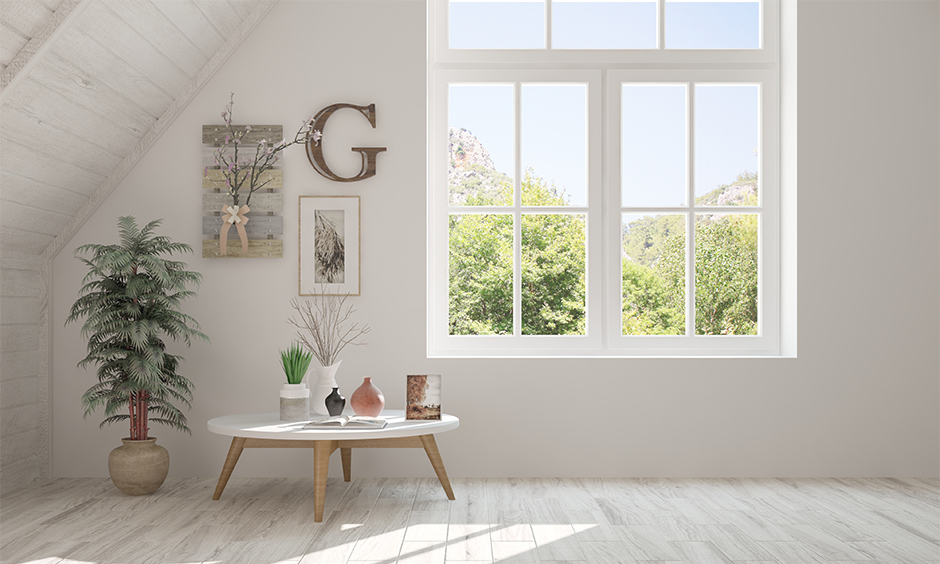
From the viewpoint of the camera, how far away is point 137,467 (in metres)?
3.45

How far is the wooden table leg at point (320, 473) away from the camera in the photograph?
3057mm

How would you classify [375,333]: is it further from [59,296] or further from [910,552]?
[910,552]

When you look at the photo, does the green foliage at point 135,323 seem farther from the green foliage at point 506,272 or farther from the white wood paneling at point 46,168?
the green foliage at point 506,272

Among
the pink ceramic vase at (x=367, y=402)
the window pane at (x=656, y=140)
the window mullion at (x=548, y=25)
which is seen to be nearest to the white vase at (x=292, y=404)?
the pink ceramic vase at (x=367, y=402)

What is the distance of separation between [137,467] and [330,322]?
44.6 inches

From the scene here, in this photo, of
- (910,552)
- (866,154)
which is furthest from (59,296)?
(866,154)

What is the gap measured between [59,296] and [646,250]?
10.3 feet

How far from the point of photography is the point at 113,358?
138 inches

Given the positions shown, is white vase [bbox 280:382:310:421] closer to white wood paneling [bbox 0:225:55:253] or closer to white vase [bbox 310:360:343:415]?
white vase [bbox 310:360:343:415]

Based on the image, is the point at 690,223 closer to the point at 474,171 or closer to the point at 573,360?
the point at 573,360

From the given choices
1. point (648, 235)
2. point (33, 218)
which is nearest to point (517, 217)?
point (648, 235)

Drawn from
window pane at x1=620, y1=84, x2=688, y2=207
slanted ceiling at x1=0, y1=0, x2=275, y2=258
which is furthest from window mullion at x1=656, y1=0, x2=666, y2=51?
slanted ceiling at x1=0, y1=0, x2=275, y2=258

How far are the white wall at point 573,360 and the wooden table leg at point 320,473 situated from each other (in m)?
0.81

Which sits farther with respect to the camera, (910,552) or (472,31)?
(472,31)
